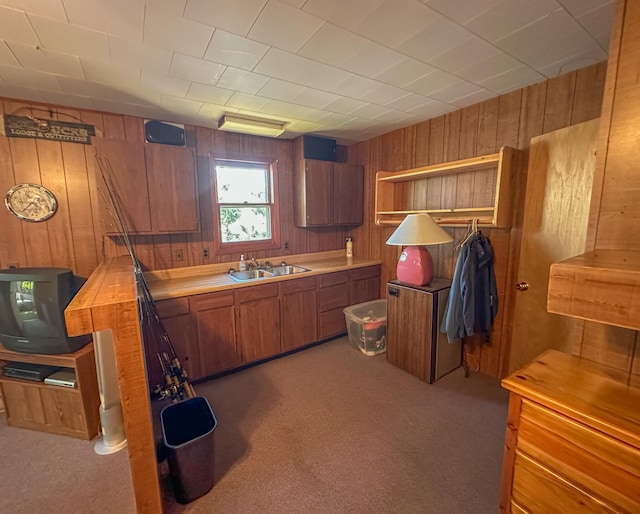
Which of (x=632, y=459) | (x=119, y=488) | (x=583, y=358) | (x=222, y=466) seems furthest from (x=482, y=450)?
(x=119, y=488)

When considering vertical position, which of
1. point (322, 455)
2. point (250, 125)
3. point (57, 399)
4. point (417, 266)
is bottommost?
point (322, 455)

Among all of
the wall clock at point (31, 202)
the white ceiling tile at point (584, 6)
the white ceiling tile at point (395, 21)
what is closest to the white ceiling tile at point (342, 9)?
the white ceiling tile at point (395, 21)

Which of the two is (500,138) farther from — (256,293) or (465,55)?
(256,293)

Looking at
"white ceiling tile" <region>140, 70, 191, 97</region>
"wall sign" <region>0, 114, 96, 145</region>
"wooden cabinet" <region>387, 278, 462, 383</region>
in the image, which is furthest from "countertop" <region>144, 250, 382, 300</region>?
"white ceiling tile" <region>140, 70, 191, 97</region>

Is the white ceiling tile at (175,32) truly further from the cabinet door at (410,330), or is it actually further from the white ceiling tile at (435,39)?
the cabinet door at (410,330)

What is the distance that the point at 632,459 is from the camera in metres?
0.87

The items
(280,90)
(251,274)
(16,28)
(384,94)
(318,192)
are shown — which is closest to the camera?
(16,28)

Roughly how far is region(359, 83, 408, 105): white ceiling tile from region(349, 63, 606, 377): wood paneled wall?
733 mm

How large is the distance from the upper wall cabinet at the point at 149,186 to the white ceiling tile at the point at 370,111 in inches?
63.2

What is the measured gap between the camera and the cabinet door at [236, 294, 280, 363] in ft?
9.06

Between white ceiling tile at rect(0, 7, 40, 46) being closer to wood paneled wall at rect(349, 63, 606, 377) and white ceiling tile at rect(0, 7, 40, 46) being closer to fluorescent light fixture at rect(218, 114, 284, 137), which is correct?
fluorescent light fixture at rect(218, 114, 284, 137)

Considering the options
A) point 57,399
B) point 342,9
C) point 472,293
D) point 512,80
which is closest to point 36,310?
point 57,399

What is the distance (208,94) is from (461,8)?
1754mm

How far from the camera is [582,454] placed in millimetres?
968
